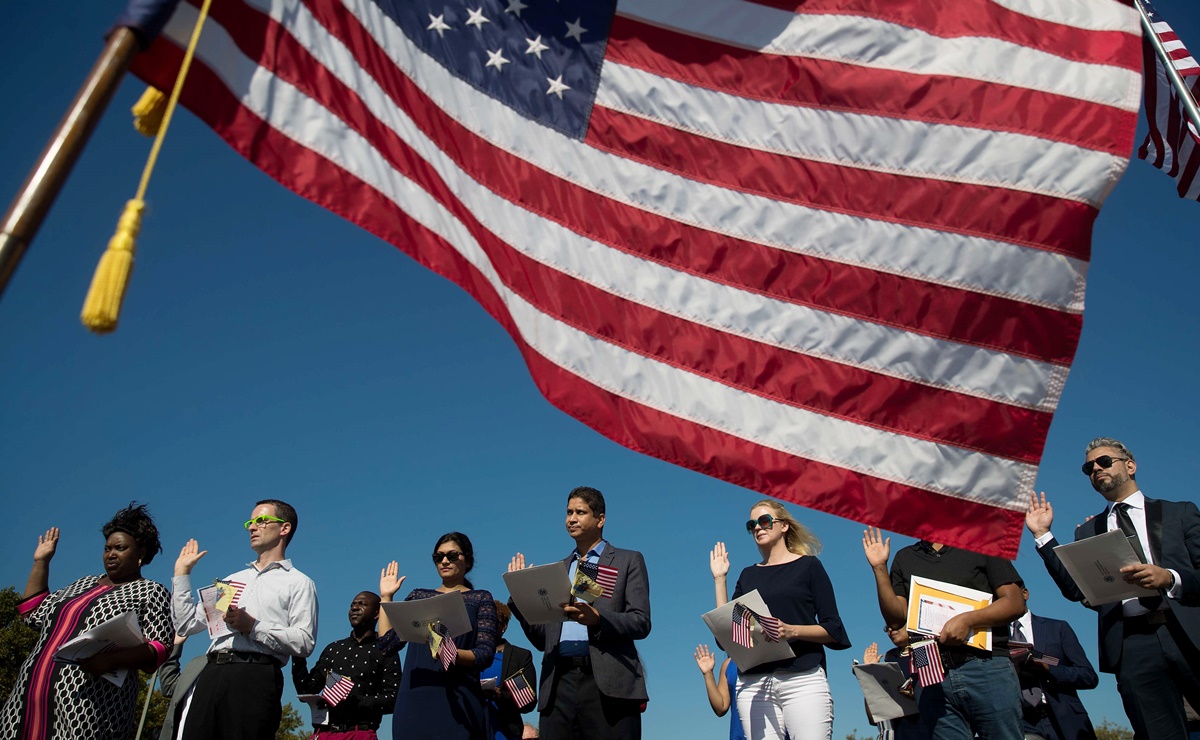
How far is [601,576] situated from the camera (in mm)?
6418

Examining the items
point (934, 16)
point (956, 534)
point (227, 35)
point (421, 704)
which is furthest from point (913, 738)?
point (227, 35)

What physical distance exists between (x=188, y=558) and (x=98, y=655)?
1.20m

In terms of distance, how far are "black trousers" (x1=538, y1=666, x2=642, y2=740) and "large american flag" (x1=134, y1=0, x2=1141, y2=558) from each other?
272 centimetres

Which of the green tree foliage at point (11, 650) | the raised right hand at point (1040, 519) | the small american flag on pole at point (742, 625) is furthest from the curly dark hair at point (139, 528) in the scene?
the green tree foliage at point (11, 650)

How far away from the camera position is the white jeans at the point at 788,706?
680 cm

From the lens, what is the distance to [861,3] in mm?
4754

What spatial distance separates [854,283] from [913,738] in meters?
5.11

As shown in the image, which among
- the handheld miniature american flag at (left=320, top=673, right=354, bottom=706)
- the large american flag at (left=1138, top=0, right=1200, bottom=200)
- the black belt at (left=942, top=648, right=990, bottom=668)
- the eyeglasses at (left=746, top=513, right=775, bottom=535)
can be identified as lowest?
the handheld miniature american flag at (left=320, top=673, right=354, bottom=706)

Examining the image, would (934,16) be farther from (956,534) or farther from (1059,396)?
(956,534)

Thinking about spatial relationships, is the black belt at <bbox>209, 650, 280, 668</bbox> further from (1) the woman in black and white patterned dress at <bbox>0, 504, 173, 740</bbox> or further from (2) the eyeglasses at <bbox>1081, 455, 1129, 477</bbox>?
(2) the eyeglasses at <bbox>1081, 455, 1129, 477</bbox>

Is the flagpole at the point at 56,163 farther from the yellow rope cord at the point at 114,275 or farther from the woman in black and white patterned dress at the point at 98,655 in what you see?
the woman in black and white patterned dress at the point at 98,655

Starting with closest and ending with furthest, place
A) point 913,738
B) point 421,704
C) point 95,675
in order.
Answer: point 95,675, point 421,704, point 913,738

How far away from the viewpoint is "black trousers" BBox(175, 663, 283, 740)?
670 centimetres

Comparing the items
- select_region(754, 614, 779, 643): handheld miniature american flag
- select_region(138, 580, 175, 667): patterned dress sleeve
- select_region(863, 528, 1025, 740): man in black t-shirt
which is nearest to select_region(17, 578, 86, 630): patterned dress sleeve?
select_region(138, 580, 175, 667): patterned dress sleeve
